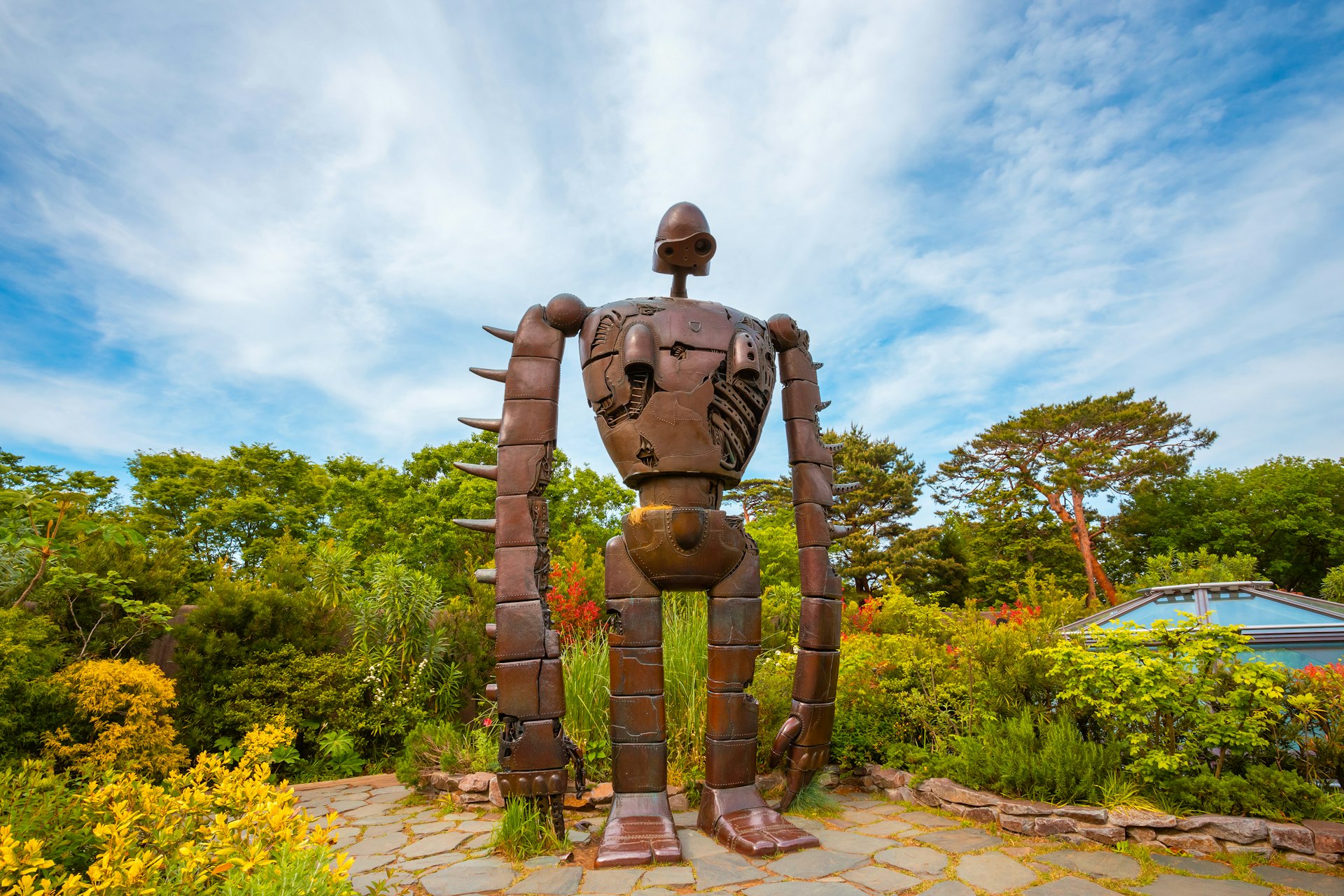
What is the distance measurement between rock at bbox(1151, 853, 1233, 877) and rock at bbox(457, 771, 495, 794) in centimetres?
358

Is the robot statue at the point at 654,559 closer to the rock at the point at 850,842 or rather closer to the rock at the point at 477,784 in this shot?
the rock at the point at 850,842

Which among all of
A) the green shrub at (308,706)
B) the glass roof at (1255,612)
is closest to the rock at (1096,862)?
the glass roof at (1255,612)

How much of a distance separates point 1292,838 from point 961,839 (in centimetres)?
136

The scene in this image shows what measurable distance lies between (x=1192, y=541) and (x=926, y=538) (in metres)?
7.70

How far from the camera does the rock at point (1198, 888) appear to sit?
2.66 m

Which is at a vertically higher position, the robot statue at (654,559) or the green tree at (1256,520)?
the green tree at (1256,520)

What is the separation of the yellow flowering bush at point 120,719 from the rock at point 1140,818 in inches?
217

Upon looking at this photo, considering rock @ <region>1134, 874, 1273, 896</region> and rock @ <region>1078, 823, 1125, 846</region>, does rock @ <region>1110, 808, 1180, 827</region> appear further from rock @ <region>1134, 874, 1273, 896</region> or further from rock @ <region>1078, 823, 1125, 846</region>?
rock @ <region>1134, 874, 1273, 896</region>

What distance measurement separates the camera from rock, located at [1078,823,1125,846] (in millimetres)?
3223

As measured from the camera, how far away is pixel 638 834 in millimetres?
3227

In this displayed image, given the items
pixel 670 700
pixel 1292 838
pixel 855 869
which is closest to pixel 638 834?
pixel 855 869

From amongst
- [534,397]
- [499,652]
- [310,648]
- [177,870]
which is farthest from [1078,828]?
[310,648]

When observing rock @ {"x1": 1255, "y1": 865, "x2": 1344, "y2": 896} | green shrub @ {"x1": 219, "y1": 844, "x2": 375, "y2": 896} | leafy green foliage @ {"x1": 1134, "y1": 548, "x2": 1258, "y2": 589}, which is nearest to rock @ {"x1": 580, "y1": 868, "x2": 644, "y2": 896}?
green shrub @ {"x1": 219, "y1": 844, "x2": 375, "y2": 896}

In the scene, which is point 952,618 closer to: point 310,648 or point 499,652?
point 499,652
